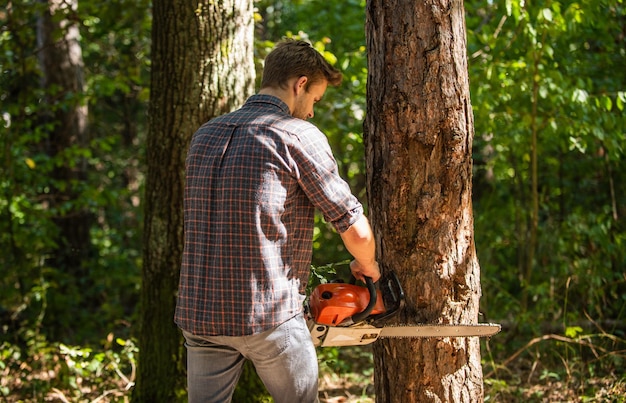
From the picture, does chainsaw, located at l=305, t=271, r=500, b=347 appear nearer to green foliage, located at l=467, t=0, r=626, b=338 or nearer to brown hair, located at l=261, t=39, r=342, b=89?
brown hair, located at l=261, t=39, r=342, b=89

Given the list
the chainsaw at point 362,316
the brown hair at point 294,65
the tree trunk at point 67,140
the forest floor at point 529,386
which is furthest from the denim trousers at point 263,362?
the tree trunk at point 67,140

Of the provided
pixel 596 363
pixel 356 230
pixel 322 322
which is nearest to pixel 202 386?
pixel 322 322

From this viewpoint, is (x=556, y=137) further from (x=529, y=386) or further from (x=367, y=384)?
(x=367, y=384)

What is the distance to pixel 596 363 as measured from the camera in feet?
16.1

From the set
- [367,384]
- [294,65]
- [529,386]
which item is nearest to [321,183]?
[294,65]

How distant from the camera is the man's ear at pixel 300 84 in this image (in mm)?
2443

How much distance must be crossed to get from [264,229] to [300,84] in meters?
0.63

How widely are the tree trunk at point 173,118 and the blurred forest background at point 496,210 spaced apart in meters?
0.78

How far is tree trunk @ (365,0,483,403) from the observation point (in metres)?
2.46

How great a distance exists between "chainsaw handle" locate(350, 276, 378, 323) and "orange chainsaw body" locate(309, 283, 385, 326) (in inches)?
0.8

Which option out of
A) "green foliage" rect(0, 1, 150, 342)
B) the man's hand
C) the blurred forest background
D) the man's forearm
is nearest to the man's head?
the man's forearm

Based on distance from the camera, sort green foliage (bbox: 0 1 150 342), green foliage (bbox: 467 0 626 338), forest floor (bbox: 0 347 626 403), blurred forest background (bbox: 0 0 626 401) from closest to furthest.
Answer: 1. forest floor (bbox: 0 347 626 403)
2. blurred forest background (bbox: 0 0 626 401)
3. green foliage (bbox: 467 0 626 338)
4. green foliage (bbox: 0 1 150 342)

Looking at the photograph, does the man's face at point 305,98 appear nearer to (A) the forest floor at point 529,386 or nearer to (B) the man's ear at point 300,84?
(B) the man's ear at point 300,84

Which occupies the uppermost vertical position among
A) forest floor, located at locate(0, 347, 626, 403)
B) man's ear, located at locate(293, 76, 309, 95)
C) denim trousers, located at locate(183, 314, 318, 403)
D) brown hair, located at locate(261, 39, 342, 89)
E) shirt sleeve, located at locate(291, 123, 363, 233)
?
brown hair, located at locate(261, 39, 342, 89)
